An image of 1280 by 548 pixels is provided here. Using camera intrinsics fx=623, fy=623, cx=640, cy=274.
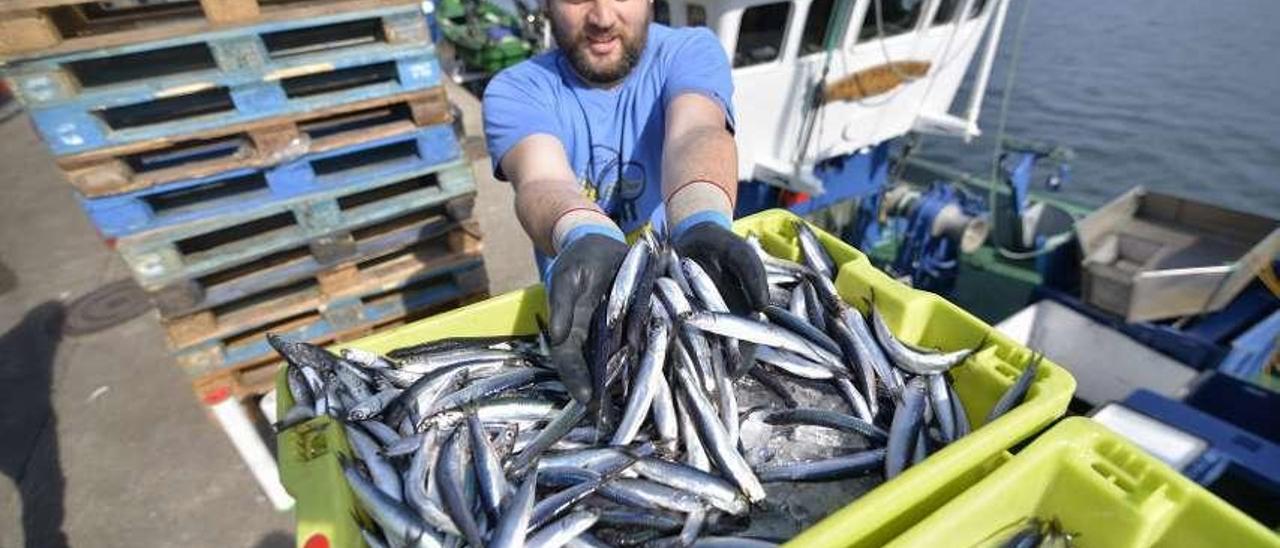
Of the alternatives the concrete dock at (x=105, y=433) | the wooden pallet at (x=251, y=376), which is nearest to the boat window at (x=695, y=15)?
the concrete dock at (x=105, y=433)

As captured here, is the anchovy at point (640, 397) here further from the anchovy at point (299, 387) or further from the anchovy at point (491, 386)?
the anchovy at point (299, 387)

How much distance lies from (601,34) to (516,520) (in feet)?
6.33

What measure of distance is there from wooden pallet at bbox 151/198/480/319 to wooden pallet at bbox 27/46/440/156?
0.77 m

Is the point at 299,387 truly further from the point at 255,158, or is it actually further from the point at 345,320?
the point at 345,320

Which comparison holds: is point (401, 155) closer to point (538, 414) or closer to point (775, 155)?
point (538, 414)

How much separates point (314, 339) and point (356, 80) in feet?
5.11

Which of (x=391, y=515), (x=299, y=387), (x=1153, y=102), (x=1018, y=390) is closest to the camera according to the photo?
(x=391, y=515)

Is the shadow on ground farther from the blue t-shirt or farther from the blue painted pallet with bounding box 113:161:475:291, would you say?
the blue t-shirt

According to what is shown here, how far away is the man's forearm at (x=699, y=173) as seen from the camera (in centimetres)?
221

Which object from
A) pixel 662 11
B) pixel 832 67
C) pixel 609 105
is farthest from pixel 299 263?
pixel 832 67

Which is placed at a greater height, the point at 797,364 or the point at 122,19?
the point at 122,19

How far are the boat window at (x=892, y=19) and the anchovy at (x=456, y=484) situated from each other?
646cm

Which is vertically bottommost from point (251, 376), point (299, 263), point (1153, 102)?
point (1153, 102)

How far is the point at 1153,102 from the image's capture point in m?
15.4
